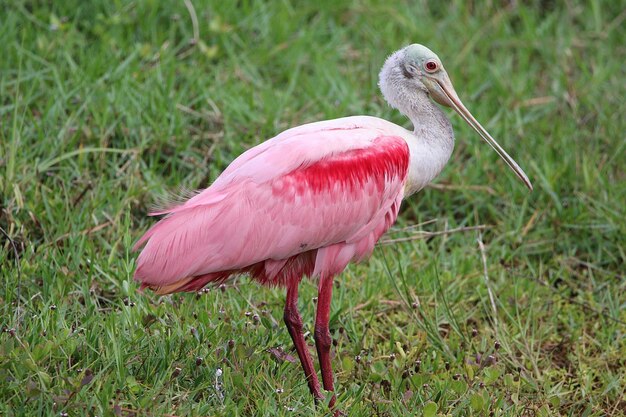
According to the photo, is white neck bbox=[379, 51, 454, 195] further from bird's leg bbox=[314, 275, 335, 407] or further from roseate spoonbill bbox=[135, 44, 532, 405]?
bird's leg bbox=[314, 275, 335, 407]

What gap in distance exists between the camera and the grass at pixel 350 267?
4488 millimetres

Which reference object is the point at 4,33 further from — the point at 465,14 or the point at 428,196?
the point at 465,14

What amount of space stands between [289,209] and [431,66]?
1.04 m

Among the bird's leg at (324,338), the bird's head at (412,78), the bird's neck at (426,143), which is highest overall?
the bird's head at (412,78)

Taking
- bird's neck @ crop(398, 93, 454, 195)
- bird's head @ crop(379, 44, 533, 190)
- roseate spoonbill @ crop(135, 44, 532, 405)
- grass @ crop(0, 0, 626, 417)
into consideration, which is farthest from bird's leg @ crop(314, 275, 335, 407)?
bird's head @ crop(379, 44, 533, 190)

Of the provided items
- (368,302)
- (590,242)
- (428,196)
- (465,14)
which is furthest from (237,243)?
(465,14)

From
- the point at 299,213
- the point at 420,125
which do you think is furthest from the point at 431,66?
the point at 299,213

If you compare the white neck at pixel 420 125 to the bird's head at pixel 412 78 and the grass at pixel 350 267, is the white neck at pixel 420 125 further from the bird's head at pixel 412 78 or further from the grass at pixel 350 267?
the grass at pixel 350 267

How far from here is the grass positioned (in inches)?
177

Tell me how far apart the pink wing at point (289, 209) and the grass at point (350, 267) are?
384 mm

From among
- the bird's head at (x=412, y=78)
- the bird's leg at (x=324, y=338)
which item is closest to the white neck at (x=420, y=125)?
the bird's head at (x=412, y=78)

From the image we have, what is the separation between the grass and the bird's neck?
619 millimetres

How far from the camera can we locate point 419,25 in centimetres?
777

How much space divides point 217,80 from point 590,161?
2374 millimetres
